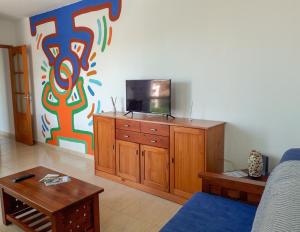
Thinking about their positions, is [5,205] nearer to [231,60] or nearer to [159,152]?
[159,152]

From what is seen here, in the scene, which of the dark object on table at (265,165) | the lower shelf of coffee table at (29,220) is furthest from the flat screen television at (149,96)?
the lower shelf of coffee table at (29,220)

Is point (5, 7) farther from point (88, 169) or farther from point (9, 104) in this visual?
point (88, 169)

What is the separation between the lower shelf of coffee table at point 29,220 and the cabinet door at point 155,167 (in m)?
1.19

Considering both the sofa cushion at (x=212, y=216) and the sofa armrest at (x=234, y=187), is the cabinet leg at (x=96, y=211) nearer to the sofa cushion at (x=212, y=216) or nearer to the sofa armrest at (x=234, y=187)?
the sofa cushion at (x=212, y=216)

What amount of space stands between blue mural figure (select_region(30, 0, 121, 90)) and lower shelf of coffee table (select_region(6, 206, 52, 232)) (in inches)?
96.8

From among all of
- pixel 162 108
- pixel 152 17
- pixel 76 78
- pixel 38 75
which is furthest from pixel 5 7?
pixel 162 108

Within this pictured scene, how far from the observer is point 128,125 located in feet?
10.3

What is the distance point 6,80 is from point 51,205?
499 cm

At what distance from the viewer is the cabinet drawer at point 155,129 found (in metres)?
2.80

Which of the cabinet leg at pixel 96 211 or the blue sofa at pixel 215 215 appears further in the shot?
the cabinet leg at pixel 96 211

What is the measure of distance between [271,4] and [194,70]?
101 cm

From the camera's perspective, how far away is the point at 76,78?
170 inches

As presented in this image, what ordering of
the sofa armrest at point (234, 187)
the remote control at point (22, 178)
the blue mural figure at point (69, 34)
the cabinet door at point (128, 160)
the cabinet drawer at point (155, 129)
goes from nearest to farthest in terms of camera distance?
the sofa armrest at point (234, 187), the remote control at point (22, 178), the cabinet drawer at point (155, 129), the cabinet door at point (128, 160), the blue mural figure at point (69, 34)

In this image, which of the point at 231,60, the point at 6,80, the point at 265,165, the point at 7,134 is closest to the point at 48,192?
the point at 265,165
